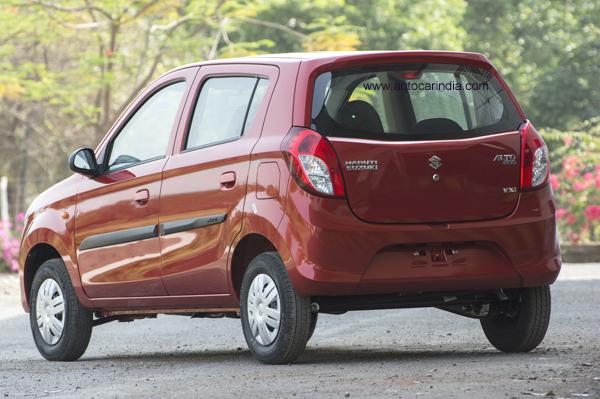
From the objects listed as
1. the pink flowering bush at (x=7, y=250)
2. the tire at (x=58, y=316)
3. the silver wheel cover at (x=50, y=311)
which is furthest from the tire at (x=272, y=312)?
the pink flowering bush at (x=7, y=250)

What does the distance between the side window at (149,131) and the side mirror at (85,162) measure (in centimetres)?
11

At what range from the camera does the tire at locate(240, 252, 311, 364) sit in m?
7.90

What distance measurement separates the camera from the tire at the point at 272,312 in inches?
311

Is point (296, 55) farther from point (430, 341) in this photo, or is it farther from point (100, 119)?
point (100, 119)

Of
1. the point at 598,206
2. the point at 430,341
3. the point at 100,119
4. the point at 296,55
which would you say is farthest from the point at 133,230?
the point at 100,119

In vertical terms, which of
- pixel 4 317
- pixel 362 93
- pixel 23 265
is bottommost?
pixel 4 317

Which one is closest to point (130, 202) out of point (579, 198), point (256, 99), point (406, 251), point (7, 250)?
point (256, 99)

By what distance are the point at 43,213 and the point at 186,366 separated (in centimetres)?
193

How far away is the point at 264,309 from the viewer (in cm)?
811

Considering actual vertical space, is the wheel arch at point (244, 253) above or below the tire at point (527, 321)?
above

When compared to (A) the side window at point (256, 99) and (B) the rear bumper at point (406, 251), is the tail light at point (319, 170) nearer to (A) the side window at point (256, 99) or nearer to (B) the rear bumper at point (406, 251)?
(B) the rear bumper at point (406, 251)

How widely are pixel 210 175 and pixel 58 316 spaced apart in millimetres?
2135

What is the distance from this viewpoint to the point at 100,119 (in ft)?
90.0

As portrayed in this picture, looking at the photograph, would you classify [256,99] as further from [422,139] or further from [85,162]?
[85,162]
